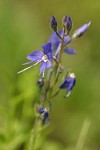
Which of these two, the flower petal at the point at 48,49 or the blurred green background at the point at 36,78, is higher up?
the blurred green background at the point at 36,78

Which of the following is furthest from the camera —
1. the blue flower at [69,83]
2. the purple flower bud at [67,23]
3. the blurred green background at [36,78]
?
the blurred green background at [36,78]

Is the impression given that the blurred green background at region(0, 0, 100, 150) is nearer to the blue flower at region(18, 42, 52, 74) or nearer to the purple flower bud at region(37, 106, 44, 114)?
the purple flower bud at region(37, 106, 44, 114)

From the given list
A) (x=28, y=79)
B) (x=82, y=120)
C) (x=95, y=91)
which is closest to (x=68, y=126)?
(x=82, y=120)

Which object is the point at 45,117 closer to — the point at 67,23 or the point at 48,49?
the point at 48,49

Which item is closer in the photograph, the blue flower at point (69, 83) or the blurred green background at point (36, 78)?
the blue flower at point (69, 83)

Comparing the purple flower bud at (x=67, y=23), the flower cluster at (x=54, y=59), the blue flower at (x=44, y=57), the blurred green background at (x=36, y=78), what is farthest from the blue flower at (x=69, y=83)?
the blurred green background at (x=36, y=78)

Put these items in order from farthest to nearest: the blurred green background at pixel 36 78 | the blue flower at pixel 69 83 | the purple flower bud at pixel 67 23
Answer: the blurred green background at pixel 36 78
the blue flower at pixel 69 83
the purple flower bud at pixel 67 23

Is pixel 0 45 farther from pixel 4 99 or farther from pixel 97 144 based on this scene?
pixel 97 144

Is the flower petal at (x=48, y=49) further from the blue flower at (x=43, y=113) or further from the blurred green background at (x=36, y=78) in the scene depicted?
the blurred green background at (x=36, y=78)

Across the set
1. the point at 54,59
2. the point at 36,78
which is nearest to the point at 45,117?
the point at 54,59
